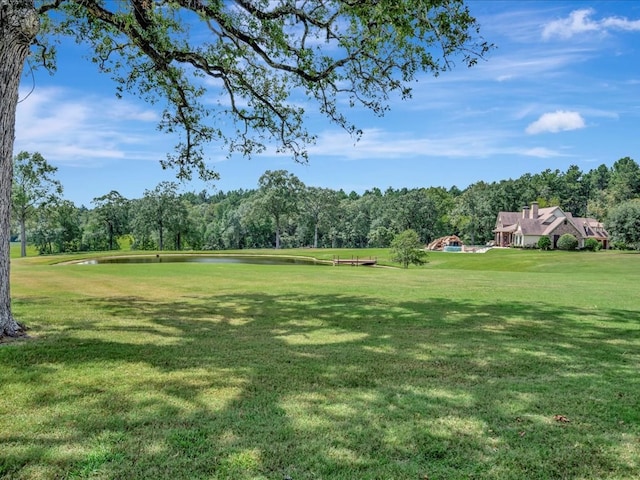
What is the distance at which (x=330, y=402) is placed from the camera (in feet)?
13.5

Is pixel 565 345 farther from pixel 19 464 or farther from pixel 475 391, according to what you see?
pixel 19 464

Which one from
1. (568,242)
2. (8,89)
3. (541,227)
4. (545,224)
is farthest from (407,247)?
(545,224)

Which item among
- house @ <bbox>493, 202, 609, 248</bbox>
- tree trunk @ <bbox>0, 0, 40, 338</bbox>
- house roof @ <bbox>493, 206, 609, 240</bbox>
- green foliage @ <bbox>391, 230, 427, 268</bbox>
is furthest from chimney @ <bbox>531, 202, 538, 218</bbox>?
tree trunk @ <bbox>0, 0, 40, 338</bbox>

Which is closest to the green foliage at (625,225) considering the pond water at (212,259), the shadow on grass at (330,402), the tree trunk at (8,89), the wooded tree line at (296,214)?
the wooded tree line at (296,214)

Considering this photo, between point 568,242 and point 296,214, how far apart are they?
4120 centimetres

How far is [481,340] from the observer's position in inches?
266

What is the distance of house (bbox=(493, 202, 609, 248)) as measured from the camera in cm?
6209

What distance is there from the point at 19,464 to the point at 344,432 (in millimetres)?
2325

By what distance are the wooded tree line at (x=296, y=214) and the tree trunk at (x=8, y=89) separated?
4651 cm

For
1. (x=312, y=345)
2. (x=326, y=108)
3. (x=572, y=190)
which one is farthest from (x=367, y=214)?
(x=312, y=345)

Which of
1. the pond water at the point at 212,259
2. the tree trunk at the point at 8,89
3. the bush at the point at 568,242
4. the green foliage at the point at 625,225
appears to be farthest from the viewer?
the bush at the point at 568,242

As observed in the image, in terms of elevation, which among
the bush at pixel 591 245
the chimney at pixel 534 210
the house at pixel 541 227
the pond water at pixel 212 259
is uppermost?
the chimney at pixel 534 210

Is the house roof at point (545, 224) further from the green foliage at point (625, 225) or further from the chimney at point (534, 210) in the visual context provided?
the green foliage at point (625, 225)

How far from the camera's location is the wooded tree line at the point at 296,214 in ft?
167
